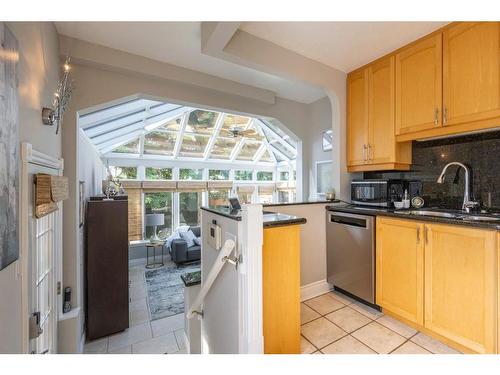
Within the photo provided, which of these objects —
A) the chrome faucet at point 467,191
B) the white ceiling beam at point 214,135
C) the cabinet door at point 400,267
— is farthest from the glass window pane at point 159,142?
the chrome faucet at point 467,191

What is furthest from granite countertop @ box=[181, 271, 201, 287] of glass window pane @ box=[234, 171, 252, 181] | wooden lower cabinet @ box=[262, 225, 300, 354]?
glass window pane @ box=[234, 171, 252, 181]

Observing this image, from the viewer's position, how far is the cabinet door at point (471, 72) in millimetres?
1592

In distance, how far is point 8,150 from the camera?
0.87m

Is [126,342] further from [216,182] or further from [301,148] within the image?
[216,182]

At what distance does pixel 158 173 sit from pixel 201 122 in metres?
1.86

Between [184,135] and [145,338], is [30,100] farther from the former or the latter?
[184,135]

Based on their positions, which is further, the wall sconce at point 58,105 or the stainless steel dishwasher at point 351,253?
the stainless steel dishwasher at point 351,253

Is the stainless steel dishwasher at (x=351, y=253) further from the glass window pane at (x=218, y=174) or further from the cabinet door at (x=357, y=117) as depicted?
the glass window pane at (x=218, y=174)

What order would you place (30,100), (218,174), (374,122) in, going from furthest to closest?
(218,174) → (374,122) → (30,100)

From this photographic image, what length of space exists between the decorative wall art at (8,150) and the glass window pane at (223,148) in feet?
17.2

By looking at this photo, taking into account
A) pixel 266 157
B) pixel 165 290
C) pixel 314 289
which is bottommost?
pixel 165 290

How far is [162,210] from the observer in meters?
5.99

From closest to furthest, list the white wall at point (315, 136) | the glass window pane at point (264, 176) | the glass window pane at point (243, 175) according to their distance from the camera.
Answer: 1. the white wall at point (315, 136)
2. the glass window pane at point (243, 175)
3. the glass window pane at point (264, 176)

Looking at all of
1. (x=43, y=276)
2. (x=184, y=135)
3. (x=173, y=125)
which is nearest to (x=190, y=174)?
(x=184, y=135)
